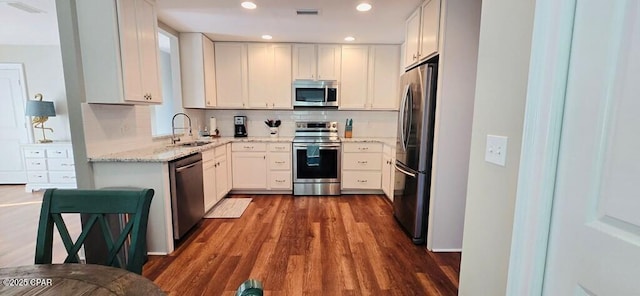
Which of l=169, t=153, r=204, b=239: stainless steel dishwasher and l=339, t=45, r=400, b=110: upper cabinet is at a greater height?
l=339, t=45, r=400, b=110: upper cabinet

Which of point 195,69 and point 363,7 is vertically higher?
point 363,7

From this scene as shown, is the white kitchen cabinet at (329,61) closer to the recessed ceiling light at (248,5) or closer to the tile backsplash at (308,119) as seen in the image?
the tile backsplash at (308,119)

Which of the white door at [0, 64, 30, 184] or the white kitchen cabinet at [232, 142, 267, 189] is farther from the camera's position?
the white door at [0, 64, 30, 184]

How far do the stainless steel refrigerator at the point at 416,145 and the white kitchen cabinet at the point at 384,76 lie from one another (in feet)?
4.59

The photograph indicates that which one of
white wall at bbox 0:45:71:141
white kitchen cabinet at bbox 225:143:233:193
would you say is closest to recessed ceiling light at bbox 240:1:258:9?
white kitchen cabinet at bbox 225:143:233:193

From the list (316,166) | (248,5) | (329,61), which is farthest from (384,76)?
(248,5)

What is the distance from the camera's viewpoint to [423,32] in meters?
2.64

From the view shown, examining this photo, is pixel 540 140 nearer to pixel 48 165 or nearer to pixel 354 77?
pixel 354 77

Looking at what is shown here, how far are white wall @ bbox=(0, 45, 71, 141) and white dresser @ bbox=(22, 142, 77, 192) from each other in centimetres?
53

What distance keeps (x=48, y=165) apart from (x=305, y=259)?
4.63m

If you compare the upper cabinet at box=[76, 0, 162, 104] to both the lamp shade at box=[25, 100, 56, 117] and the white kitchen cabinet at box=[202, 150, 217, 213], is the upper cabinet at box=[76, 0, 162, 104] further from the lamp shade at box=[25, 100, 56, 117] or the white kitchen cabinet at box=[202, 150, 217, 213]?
the lamp shade at box=[25, 100, 56, 117]

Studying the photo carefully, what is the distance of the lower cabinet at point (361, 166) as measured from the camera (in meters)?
4.14

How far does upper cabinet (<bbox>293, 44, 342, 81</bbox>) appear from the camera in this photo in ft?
14.0

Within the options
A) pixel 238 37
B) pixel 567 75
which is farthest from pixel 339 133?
pixel 567 75
